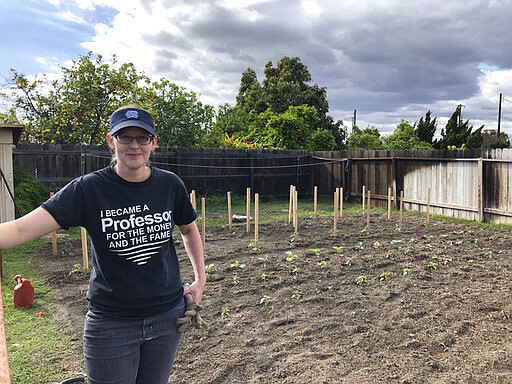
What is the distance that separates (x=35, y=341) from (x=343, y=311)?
10.2ft

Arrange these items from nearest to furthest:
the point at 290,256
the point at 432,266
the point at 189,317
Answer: the point at 189,317 < the point at 432,266 < the point at 290,256

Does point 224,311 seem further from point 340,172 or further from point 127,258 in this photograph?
point 340,172

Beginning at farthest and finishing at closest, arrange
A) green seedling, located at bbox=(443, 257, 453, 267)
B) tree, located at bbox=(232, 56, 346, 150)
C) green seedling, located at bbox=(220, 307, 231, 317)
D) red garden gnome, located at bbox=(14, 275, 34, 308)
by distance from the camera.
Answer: tree, located at bbox=(232, 56, 346, 150) → green seedling, located at bbox=(443, 257, 453, 267) → red garden gnome, located at bbox=(14, 275, 34, 308) → green seedling, located at bbox=(220, 307, 231, 317)

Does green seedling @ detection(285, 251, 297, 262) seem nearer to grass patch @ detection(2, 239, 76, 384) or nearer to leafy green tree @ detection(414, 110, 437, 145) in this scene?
grass patch @ detection(2, 239, 76, 384)

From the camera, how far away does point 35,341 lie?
4281mm

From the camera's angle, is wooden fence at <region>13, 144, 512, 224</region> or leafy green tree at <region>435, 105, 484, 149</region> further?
leafy green tree at <region>435, 105, 484, 149</region>

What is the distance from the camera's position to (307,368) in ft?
11.9

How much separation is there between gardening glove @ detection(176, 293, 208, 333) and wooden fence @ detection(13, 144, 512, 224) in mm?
10357

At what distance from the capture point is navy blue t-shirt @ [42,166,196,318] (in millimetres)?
1910

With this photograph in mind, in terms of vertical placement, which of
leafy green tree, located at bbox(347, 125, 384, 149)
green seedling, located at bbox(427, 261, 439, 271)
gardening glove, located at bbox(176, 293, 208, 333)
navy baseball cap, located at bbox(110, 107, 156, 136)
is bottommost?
green seedling, located at bbox(427, 261, 439, 271)

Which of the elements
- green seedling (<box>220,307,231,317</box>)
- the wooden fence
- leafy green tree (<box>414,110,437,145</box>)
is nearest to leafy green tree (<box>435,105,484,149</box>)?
leafy green tree (<box>414,110,437,145</box>)

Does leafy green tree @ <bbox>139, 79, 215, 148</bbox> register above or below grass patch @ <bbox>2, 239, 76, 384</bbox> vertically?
above

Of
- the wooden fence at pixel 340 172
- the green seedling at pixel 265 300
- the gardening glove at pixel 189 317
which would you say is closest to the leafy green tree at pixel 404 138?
the wooden fence at pixel 340 172

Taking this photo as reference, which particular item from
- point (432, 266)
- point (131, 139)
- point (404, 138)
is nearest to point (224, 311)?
point (131, 139)
